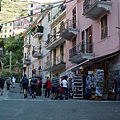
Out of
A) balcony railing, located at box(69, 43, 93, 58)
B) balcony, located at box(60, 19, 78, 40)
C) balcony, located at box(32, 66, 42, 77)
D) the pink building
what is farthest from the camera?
balcony, located at box(32, 66, 42, 77)

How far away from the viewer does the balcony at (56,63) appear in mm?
37306

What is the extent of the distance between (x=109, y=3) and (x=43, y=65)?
1033 inches

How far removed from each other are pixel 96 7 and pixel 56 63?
17.7m

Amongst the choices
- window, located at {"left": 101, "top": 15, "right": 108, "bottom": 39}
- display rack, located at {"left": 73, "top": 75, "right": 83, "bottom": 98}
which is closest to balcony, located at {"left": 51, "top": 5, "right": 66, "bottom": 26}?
window, located at {"left": 101, "top": 15, "right": 108, "bottom": 39}

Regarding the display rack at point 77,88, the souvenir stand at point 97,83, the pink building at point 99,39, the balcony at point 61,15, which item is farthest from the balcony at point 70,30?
the souvenir stand at point 97,83

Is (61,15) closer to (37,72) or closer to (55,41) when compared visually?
(55,41)

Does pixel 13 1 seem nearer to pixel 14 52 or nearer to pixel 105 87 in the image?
pixel 14 52

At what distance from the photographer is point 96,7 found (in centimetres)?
2316

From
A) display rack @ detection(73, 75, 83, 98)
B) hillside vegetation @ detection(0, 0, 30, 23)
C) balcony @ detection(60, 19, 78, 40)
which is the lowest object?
display rack @ detection(73, 75, 83, 98)

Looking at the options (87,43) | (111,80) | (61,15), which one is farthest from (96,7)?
(61,15)

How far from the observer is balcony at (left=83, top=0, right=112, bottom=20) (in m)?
22.4

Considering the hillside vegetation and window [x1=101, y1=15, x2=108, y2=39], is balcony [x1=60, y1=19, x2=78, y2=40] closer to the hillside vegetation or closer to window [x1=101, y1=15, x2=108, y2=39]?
window [x1=101, y1=15, x2=108, y2=39]

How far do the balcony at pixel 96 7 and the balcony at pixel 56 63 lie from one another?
Result: 11.7 metres

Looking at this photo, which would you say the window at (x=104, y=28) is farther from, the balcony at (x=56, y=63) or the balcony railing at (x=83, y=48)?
the balcony at (x=56, y=63)
